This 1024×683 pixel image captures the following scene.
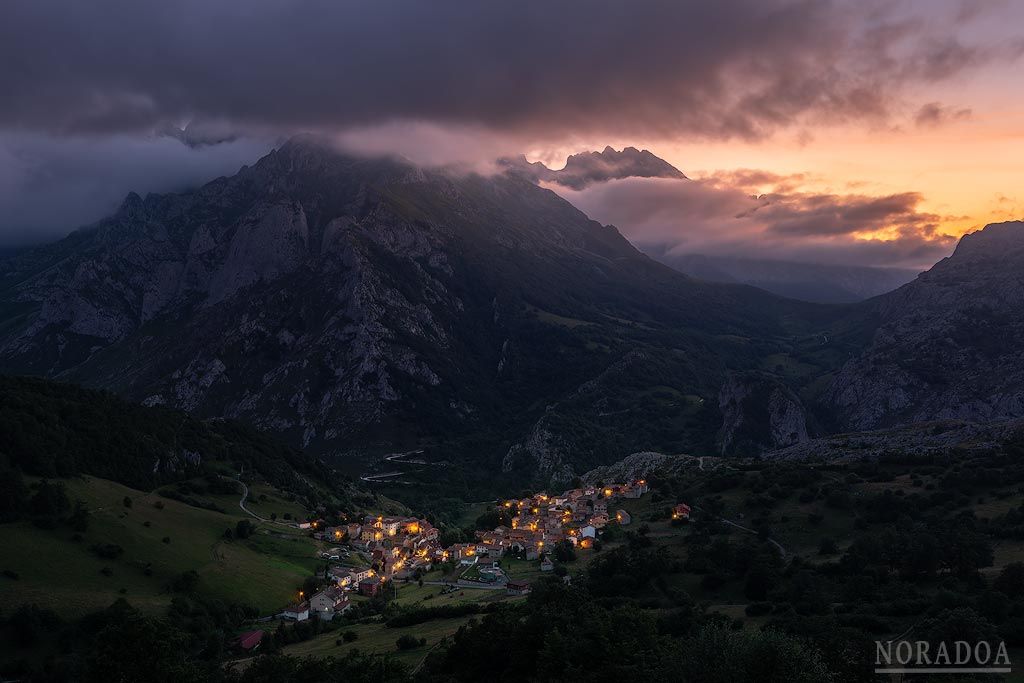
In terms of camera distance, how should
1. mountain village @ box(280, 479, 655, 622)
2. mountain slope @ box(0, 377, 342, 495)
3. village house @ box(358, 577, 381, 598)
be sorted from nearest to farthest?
mountain village @ box(280, 479, 655, 622) → village house @ box(358, 577, 381, 598) → mountain slope @ box(0, 377, 342, 495)

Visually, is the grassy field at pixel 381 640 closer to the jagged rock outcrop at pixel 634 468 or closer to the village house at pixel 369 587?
the village house at pixel 369 587

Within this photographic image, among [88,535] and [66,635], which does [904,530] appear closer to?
[66,635]

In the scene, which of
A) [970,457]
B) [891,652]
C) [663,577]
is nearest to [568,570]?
[663,577]

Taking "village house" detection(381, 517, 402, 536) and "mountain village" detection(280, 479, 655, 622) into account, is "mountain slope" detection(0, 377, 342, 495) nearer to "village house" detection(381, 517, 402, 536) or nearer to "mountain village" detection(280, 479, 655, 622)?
"village house" detection(381, 517, 402, 536)

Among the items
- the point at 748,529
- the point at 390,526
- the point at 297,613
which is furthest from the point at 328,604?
the point at 748,529

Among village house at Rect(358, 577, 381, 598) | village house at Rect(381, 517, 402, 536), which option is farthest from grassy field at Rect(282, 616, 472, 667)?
village house at Rect(381, 517, 402, 536)
